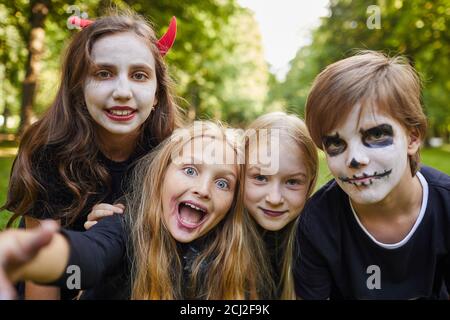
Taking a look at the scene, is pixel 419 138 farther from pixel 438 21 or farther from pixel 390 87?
pixel 438 21

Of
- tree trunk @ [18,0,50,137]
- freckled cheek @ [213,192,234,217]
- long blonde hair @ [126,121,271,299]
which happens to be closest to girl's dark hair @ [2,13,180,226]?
long blonde hair @ [126,121,271,299]

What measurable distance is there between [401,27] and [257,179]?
33.1 ft

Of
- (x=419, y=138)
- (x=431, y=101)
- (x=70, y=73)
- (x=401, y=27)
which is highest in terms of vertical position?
(x=431, y=101)

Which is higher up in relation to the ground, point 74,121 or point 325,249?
point 74,121

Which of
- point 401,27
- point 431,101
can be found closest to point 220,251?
point 401,27

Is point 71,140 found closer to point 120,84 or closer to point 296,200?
point 120,84

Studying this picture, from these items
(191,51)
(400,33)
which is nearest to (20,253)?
(191,51)

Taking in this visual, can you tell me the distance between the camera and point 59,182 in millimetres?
3045

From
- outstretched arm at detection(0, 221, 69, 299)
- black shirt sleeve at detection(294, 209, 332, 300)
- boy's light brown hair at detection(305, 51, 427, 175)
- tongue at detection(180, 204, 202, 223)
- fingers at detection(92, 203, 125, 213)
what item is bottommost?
black shirt sleeve at detection(294, 209, 332, 300)

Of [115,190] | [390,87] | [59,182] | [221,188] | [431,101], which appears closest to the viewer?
[390,87]

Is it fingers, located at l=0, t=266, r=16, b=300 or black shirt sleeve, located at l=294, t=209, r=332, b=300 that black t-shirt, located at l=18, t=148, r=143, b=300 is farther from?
fingers, located at l=0, t=266, r=16, b=300

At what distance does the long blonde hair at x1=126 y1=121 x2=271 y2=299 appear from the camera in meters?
2.60

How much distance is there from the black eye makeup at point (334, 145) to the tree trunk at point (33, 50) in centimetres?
775

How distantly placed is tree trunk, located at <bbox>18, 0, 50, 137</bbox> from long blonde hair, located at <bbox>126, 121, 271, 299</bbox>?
6909mm
